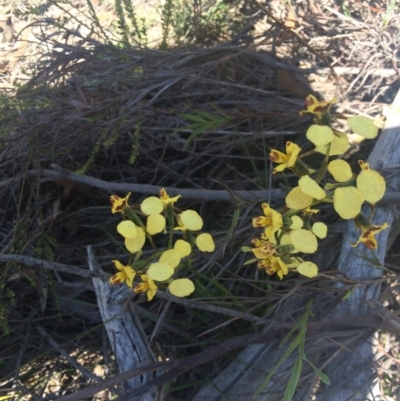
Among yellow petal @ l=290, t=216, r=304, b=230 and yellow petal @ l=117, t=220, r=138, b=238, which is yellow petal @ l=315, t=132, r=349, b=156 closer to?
yellow petal @ l=290, t=216, r=304, b=230

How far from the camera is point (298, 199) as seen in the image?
2.02ft

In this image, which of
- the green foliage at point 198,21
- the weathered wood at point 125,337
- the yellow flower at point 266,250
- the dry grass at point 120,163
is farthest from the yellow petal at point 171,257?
the green foliage at point 198,21

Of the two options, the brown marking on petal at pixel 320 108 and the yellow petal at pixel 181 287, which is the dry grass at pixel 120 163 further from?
the brown marking on petal at pixel 320 108

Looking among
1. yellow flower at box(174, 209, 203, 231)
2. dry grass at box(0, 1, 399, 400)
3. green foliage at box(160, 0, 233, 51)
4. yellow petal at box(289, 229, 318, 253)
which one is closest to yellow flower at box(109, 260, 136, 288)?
yellow flower at box(174, 209, 203, 231)

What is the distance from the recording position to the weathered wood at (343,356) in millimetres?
1147

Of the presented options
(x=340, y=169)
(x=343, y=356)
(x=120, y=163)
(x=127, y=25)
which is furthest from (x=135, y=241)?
(x=127, y=25)

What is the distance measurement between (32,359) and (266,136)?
0.91 meters

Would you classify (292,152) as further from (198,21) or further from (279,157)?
(198,21)

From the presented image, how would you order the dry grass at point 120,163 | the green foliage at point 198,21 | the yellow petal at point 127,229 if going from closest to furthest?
1. the yellow petal at point 127,229
2. the dry grass at point 120,163
3. the green foliage at point 198,21

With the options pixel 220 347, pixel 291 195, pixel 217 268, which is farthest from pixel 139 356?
pixel 291 195

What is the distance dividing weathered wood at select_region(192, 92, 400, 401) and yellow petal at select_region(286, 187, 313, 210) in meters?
0.57

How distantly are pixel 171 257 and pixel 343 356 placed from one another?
72 cm

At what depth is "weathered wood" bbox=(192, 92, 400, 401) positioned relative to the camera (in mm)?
1147

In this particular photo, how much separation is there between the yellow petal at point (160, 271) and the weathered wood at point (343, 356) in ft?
1.84
